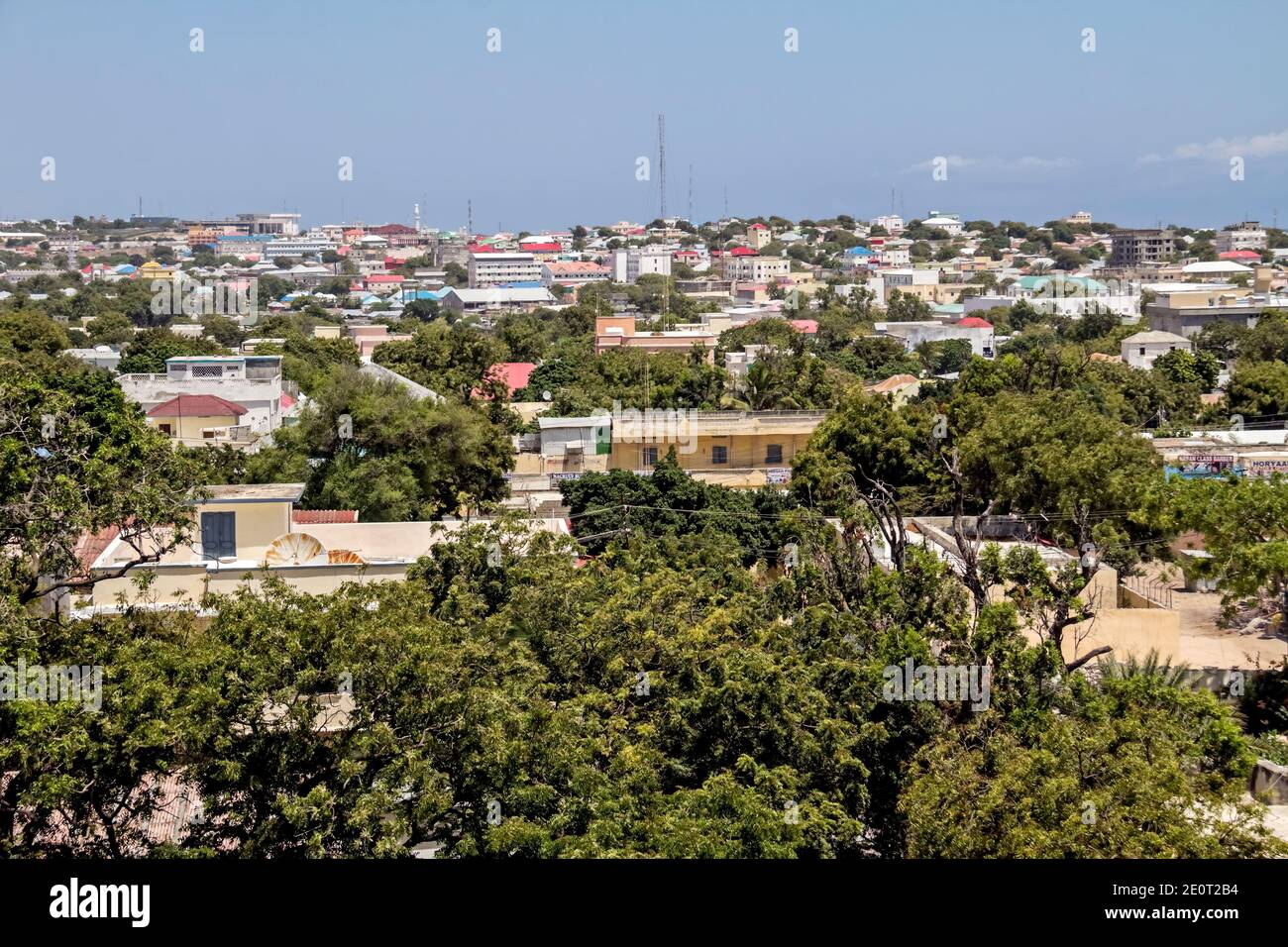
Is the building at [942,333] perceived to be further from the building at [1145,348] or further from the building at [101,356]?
the building at [101,356]

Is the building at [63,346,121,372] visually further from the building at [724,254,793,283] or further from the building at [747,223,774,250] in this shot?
the building at [747,223,774,250]

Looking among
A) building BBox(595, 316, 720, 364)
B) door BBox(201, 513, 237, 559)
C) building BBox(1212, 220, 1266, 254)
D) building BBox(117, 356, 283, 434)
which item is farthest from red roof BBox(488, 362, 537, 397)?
building BBox(1212, 220, 1266, 254)

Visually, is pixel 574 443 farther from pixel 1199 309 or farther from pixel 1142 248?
pixel 1142 248

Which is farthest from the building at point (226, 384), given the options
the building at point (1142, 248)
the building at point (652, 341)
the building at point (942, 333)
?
the building at point (1142, 248)

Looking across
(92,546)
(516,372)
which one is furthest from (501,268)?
(92,546)
